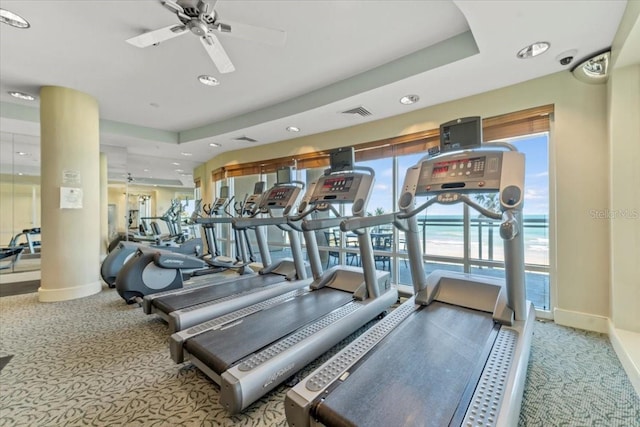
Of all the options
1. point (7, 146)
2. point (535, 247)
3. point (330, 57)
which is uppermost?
point (330, 57)

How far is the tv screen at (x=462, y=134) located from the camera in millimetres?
2096

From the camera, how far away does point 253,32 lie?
222 cm

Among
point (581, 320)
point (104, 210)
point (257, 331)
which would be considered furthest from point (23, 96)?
point (581, 320)

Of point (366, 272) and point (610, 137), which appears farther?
point (366, 272)

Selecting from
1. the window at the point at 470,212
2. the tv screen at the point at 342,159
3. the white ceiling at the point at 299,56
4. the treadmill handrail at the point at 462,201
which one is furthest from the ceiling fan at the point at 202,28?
the window at the point at 470,212

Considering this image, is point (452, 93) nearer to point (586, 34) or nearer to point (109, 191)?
point (586, 34)

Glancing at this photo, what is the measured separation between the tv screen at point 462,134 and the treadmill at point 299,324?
87 centimetres

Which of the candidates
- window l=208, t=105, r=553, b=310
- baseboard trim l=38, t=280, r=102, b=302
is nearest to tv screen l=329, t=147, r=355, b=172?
window l=208, t=105, r=553, b=310

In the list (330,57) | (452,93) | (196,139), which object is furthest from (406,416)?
(196,139)

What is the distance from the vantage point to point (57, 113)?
377cm

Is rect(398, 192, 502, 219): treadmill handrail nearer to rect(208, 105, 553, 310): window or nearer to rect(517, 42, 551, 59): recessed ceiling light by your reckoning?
rect(208, 105, 553, 310): window

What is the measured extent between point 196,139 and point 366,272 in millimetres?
4445

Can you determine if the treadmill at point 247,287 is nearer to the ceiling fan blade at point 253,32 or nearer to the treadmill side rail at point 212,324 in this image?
the treadmill side rail at point 212,324

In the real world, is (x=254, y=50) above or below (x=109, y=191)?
above
